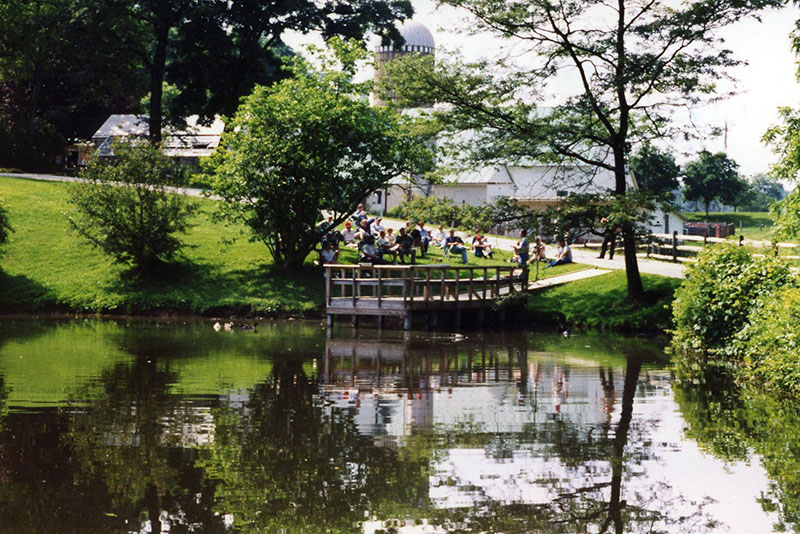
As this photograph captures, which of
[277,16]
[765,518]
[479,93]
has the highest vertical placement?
[277,16]

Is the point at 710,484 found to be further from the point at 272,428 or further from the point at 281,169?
the point at 281,169

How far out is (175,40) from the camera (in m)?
53.8

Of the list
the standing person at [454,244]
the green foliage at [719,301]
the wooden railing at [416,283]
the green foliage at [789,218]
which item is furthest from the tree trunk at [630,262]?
the standing person at [454,244]

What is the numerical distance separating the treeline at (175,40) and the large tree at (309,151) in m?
13.3

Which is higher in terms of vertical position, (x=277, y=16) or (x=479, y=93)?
(x=277, y=16)

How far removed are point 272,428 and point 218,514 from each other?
4.54m

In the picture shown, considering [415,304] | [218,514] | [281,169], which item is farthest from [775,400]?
[281,169]

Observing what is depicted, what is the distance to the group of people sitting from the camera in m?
37.7

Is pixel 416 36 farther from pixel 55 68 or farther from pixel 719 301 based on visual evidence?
pixel 719 301

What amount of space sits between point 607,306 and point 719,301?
354 inches

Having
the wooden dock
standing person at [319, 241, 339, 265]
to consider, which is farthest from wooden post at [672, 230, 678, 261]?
standing person at [319, 241, 339, 265]

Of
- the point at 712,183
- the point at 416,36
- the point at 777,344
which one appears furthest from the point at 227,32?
the point at 712,183

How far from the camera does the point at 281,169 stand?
1448 inches

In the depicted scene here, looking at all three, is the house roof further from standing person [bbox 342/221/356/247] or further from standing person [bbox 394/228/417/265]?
standing person [bbox 394/228/417/265]
